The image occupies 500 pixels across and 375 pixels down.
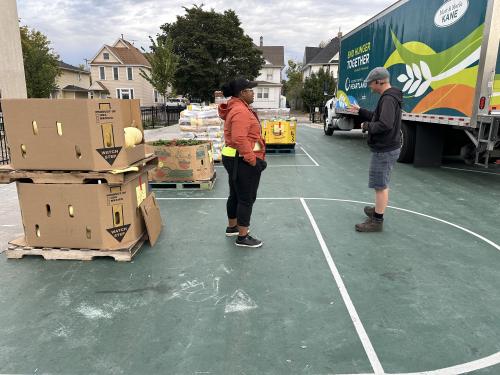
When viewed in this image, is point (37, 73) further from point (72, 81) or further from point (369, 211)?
point (72, 81)

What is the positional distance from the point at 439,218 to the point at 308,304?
137 inches

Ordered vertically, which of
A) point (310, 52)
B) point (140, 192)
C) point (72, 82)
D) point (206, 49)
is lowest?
point (140, 192)

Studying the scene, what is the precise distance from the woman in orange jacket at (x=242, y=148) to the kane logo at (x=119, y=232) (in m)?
1.32

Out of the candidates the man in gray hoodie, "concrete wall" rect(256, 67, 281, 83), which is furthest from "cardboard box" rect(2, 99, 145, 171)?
"concrete wall" rect(256, 67, 281, 83)

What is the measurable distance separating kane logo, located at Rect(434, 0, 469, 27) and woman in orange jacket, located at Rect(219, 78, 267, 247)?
5963 mm

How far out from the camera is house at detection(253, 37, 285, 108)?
53.3 metres

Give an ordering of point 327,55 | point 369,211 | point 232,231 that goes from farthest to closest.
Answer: point 327,55
point 369,211
point 232,231

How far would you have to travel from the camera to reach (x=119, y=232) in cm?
429

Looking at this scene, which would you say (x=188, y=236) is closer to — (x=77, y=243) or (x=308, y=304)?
(x=77, y=243)

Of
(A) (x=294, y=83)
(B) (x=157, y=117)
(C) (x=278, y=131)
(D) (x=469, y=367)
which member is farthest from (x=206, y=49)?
(D) (x=469, y=367)

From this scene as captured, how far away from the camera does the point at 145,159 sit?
185 inches

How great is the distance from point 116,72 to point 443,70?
44732 mm

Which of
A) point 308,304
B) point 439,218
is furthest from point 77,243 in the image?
point 439,218

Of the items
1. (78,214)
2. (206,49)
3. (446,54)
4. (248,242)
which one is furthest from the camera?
(206,49)
